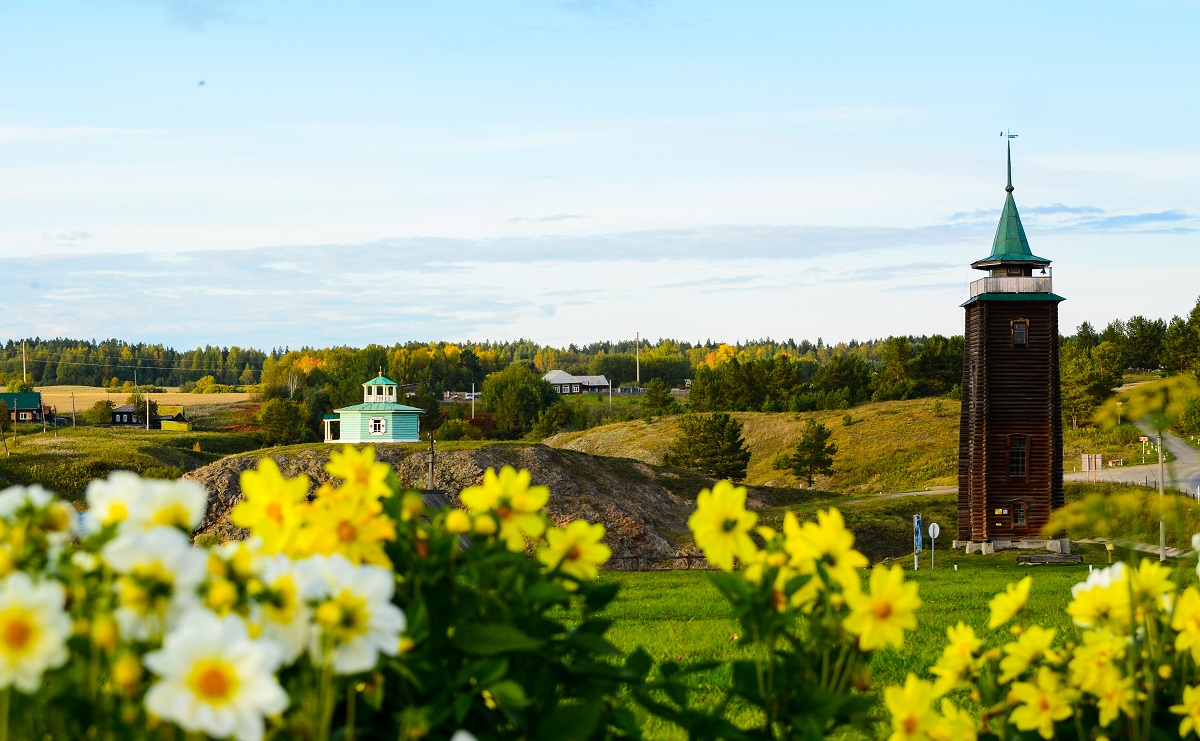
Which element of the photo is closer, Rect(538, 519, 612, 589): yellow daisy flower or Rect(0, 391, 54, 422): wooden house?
Rect(538, 519, 612, 589): yellow daisy flower

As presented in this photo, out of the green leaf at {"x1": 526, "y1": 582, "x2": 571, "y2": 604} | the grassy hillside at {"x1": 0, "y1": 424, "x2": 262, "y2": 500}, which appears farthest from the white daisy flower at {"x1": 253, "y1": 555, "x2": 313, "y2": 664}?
the grassy hillside at {"x1": 0, "y1": 424, "x2": 262, "y2": 500}

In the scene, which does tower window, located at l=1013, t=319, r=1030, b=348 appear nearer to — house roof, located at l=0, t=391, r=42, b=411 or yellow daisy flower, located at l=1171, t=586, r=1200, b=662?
yellow daisy flower, located at l=1171, t=586, r=1200, b=662

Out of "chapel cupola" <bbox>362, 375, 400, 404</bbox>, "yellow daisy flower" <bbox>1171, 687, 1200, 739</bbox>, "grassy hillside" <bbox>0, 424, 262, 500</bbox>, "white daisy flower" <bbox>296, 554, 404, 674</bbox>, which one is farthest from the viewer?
"grassy hillside" <bbox>0, 424, 262, 500</bbox>

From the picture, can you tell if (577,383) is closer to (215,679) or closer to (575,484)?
(575,484)

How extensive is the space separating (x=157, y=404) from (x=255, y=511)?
252 ft

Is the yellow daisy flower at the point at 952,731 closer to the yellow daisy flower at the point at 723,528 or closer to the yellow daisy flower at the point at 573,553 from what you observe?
the yellow daisy flower at the point at 723,528

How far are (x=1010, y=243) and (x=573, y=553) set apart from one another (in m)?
26.1

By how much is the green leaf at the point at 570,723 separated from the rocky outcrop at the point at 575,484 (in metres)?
21.6

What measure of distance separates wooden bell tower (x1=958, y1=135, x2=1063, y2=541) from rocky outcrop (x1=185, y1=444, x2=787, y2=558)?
296 inches

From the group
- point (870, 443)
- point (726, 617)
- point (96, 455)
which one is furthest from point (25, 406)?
point (726, 617)

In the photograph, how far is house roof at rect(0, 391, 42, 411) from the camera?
62781mm

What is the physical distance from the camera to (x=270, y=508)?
1981 millimetres

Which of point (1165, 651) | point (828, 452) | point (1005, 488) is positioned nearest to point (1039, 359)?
point (1005, 488)

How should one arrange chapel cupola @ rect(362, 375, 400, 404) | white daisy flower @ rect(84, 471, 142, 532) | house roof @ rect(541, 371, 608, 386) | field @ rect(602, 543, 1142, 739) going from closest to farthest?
white daisy flower @ rect(84, 471, 142, 532) < field @ rect(602, 543, 1142, 739) < chapel cupola @ rect(362, 375, 400, 404) < house roof @ rect(541, 371, 608, 386)
